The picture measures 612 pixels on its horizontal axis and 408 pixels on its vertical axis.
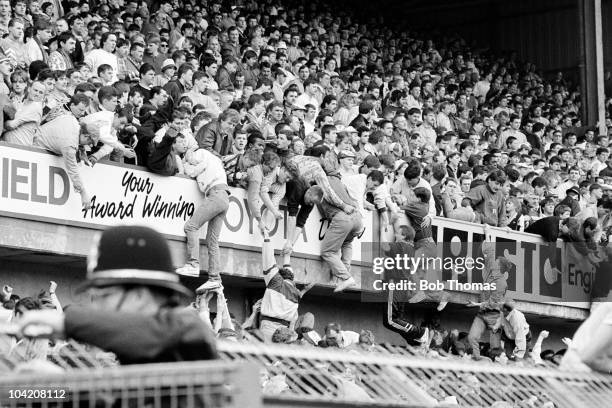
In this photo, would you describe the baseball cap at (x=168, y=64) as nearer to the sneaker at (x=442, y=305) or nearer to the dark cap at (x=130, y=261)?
the sneaker at (x=442, y=305)

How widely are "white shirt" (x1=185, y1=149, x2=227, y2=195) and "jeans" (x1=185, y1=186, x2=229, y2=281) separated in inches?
3.1

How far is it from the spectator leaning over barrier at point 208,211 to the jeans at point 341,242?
184 cm

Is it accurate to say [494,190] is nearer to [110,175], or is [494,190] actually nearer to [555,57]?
[110,175]

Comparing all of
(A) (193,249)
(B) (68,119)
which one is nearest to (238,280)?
(A) (193,249)

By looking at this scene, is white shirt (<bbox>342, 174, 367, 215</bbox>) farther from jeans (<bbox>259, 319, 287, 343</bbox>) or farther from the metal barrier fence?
the metal barrier fence

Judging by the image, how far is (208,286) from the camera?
47.6 ft

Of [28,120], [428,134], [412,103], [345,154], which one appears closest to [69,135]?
[28,120]

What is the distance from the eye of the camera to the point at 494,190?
18828 millimetres

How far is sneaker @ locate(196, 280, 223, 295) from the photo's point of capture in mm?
14469

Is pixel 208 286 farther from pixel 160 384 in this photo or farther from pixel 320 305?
pixel 160 384

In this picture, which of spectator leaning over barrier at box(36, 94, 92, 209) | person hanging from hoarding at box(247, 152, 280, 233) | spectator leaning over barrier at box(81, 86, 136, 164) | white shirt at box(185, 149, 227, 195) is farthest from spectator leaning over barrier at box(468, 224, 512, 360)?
spectator leaning over barrier at box(36, 94, 92, 209)

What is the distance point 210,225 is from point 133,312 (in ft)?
37.6

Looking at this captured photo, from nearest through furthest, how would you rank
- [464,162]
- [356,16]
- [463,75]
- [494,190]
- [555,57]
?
[494,190] < [464,162] < [463,75] < [356,16] < [555,57]

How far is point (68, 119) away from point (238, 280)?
13.6ft
